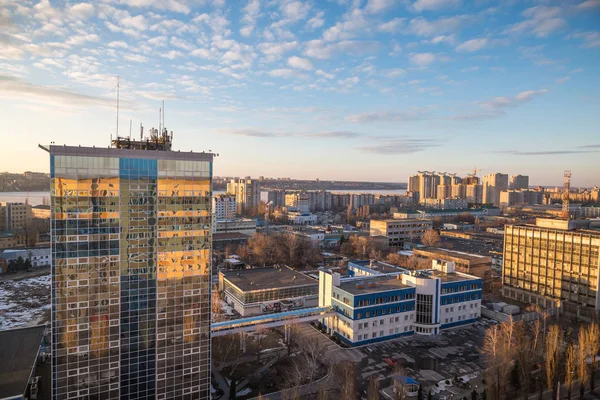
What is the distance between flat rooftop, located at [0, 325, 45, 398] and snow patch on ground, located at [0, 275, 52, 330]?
7079mm

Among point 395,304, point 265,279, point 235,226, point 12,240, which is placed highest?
point 235,226

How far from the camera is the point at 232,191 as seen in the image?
11069cm

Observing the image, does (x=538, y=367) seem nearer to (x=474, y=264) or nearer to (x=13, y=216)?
(x=474, y=264)

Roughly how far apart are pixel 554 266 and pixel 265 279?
20.6m

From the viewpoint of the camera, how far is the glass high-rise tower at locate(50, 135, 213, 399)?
12.8 meters

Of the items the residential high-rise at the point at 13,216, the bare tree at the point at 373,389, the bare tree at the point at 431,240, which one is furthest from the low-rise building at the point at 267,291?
the residential high-rise at the point at 13,216

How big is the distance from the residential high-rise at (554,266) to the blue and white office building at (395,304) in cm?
611

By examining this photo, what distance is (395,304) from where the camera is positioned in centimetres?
2280

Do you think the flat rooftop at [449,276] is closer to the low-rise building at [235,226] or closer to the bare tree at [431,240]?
the bare tree at [431,240]

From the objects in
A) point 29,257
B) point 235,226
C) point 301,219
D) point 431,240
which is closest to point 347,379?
point 431,240

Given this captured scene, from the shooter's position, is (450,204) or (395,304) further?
(450,204)

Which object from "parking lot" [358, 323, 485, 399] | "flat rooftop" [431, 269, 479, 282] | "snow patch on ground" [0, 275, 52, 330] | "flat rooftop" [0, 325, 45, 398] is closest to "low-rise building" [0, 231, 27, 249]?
"snow patch on ground" [0, 275, 52, 330]

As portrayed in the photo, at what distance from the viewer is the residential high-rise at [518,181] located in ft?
529

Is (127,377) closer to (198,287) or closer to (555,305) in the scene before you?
(198,287)
